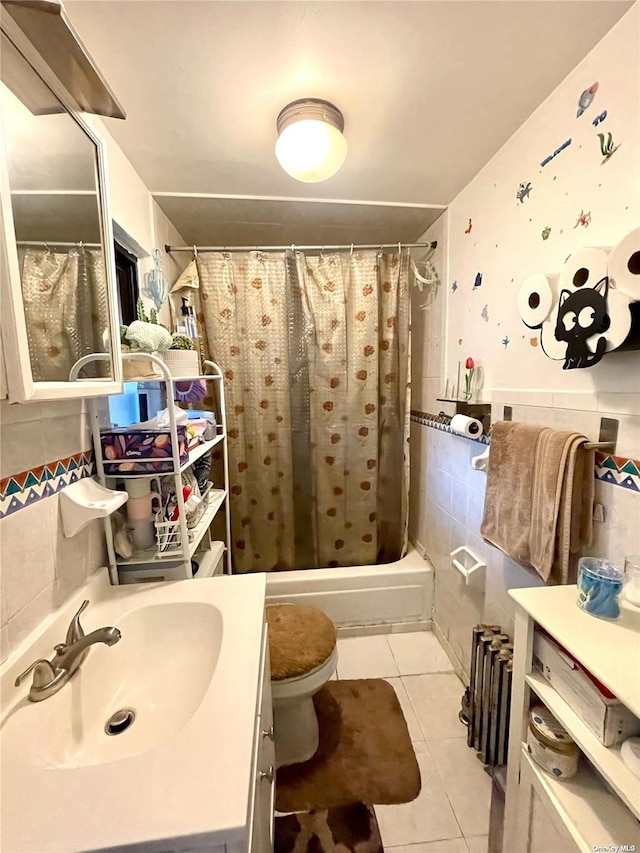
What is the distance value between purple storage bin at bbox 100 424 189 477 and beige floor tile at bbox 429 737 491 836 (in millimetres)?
1448

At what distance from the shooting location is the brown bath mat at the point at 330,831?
109 cm

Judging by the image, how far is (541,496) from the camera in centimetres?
100

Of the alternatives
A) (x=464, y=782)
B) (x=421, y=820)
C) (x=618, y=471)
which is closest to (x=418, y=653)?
(x=464, y=782)

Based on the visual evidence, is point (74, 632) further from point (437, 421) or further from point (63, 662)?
point (437, 421)

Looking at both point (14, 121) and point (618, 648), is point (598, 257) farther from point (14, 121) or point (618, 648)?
point (14, 121)

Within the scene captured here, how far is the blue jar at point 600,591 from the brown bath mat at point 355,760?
100 centimetres

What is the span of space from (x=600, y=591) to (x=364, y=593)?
135 cm

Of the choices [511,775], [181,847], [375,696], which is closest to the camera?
[181,847]

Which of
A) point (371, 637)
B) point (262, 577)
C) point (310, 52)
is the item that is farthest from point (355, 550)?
point (310, 52)

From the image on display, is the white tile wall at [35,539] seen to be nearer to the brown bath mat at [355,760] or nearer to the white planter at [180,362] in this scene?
the white planter at [180,362]

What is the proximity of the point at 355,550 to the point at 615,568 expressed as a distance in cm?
151

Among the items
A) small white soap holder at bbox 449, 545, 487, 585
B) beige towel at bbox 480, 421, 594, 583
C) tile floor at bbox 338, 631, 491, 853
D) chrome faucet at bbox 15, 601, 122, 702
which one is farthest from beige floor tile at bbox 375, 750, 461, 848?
chrome faucet at bbox 15, 601, 122, 702

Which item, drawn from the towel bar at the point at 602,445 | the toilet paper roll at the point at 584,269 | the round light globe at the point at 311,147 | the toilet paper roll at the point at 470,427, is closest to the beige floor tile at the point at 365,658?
the toilet paper roll at the point at 470,427

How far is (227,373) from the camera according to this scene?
2.03 metres
